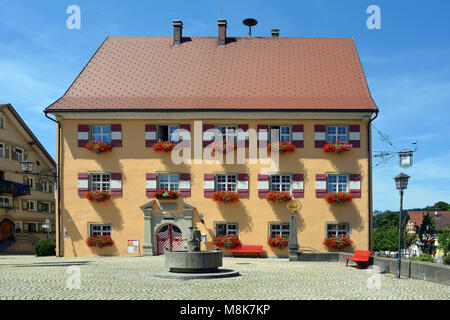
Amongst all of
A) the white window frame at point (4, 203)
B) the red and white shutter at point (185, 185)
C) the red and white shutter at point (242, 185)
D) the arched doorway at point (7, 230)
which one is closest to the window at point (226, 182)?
the red and white shutter at point (242, 185)

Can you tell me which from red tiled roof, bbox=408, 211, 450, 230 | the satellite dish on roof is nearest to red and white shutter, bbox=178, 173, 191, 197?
the satellite dish on roof

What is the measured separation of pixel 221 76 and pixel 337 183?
319 inches

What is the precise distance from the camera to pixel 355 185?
24438mm

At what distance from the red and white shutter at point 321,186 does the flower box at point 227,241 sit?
4423mm

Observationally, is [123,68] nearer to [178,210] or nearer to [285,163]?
[178,210]

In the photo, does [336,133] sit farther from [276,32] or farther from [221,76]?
[276,32]

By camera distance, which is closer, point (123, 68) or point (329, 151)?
point (329, 151)

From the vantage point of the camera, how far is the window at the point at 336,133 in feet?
81.4

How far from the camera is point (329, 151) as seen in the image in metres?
24.4

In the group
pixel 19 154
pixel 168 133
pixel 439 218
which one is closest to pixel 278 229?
pixel 168 133

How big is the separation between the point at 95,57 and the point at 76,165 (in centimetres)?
671

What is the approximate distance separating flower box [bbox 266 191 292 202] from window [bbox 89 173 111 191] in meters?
7.73

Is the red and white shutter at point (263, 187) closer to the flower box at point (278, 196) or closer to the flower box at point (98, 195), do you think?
the flower box at point (278, 196)

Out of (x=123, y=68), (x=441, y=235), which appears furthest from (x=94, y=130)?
(x=441, y=235)
